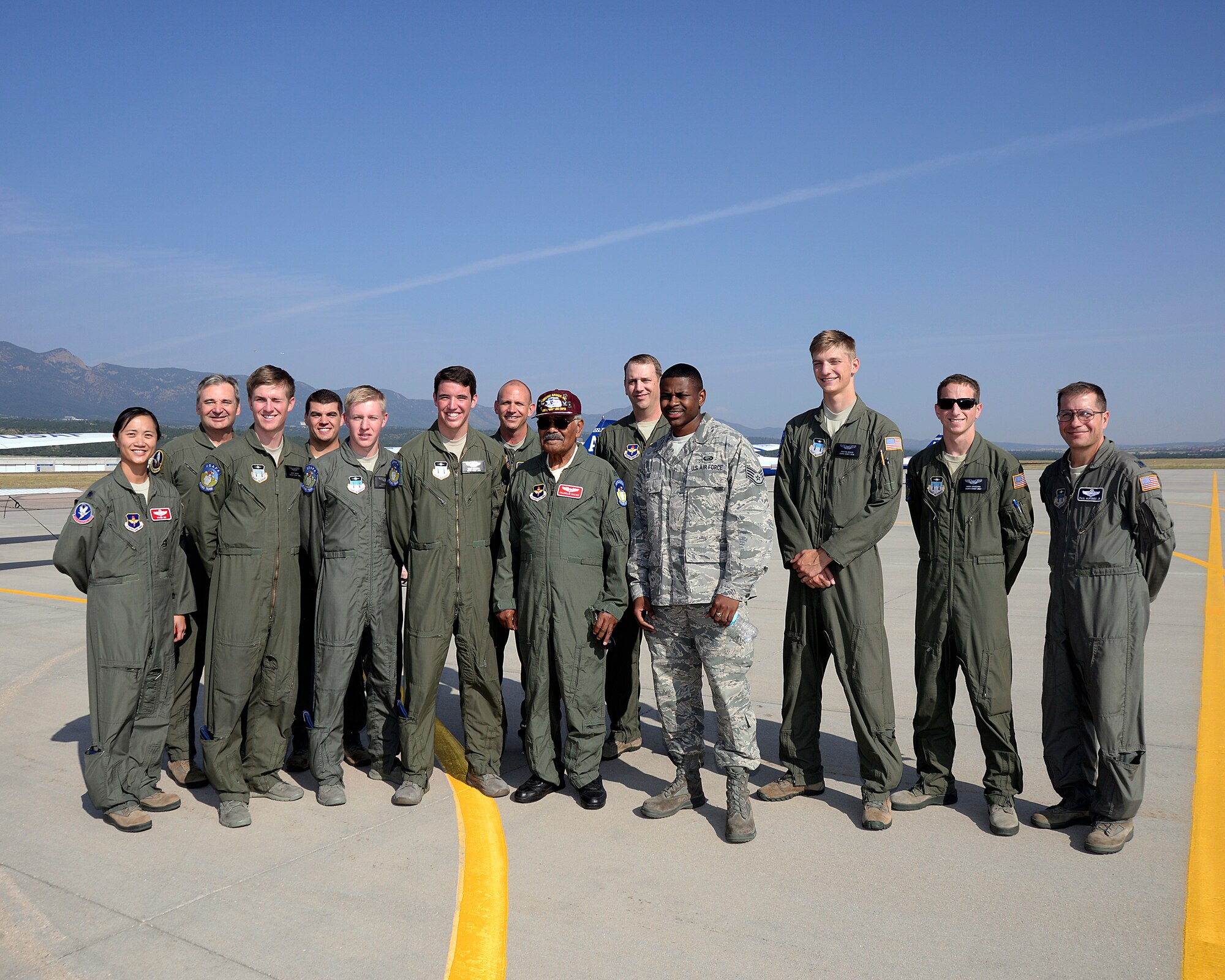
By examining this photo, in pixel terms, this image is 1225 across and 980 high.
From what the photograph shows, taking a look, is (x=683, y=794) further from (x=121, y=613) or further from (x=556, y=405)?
(x=121, y=613)

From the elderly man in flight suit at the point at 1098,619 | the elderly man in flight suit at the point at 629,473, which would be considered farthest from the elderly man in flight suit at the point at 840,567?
the elderly man in flight suit at the point at 629,473

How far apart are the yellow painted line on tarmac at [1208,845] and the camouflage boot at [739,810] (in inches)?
67.0

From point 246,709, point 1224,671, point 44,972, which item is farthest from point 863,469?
point 1224,671

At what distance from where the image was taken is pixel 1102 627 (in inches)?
156

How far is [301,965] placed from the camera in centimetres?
291

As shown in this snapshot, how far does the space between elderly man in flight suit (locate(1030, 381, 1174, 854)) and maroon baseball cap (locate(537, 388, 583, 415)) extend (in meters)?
2.44

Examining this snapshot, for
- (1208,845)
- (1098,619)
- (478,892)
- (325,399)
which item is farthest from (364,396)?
(1208,845)

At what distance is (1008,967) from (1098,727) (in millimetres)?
1502

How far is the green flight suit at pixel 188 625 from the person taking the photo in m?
4.77

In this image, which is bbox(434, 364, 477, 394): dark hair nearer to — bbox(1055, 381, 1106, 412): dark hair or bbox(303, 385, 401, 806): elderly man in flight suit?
bbox(303, 385, 401, 806): elderly man in flight suit

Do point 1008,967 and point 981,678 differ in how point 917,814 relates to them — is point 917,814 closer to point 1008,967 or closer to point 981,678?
point 981,678

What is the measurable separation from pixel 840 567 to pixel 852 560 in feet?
0.28

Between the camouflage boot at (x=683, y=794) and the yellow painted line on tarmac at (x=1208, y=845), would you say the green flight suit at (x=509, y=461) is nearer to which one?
the camouflage boot at (x=683, y=794)

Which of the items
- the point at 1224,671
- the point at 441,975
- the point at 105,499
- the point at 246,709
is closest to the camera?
the point at 441,975
